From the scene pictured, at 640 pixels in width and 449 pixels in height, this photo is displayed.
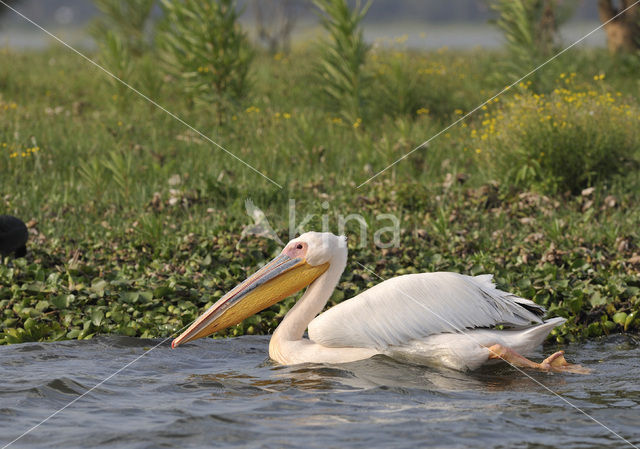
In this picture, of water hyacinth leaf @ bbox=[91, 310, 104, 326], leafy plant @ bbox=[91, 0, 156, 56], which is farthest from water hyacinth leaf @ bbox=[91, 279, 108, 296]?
leafy plant @ bbox=[91, 0, 156, 56]

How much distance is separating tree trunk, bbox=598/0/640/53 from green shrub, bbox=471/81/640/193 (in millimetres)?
6748

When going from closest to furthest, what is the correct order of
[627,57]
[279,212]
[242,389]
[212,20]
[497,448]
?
[497,448], [242,389], [279,212], [212,20], [627,57]

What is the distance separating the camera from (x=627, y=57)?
48.4ft

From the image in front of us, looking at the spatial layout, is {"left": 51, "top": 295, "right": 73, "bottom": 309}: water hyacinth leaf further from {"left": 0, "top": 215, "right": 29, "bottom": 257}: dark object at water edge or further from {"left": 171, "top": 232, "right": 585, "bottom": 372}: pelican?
{"left": 171, "top": 232, "right": 585, "bottom": 372}: pelican

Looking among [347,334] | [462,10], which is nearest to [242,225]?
[347,334]

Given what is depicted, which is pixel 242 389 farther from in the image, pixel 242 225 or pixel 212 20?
pixel 212 20

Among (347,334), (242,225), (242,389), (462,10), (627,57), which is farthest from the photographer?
(462,10)

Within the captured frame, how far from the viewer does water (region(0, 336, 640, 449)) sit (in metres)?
4.11

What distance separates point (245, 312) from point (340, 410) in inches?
54.1

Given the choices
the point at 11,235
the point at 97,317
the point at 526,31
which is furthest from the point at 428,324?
the point at 526,31

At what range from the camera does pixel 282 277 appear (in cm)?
575

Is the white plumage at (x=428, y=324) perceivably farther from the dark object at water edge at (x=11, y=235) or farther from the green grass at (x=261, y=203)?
the dark object at water edge at (x=11, y=235)

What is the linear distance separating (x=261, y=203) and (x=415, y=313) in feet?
12.3

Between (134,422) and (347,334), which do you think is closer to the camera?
(134,422)
